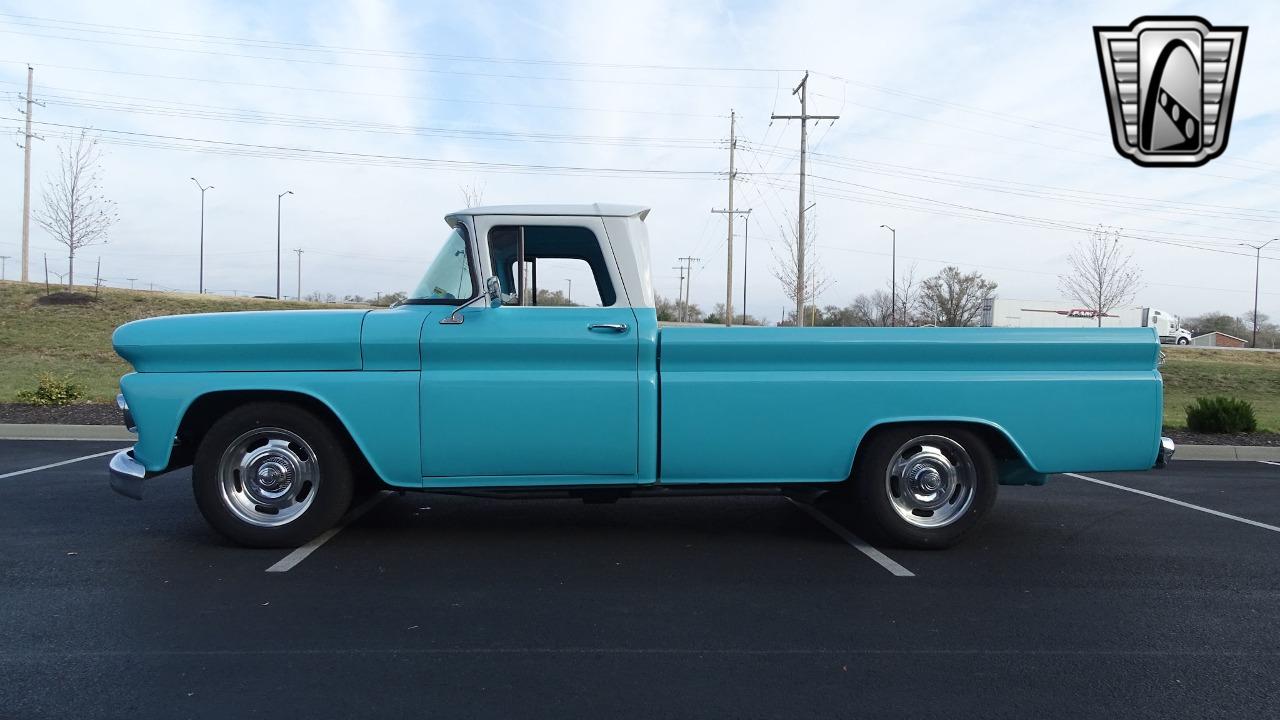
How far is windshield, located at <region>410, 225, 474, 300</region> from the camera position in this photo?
4.93 meters

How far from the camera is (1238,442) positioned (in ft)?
34.6

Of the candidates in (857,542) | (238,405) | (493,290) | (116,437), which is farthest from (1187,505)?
(116,437)

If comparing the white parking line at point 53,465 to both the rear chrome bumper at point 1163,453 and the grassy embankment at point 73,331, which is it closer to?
the grassy embankment at point 73,331

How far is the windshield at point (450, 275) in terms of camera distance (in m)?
4.93

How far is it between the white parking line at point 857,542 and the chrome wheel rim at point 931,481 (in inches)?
10.9

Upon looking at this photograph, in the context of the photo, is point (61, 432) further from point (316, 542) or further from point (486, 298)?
point (486, 298)

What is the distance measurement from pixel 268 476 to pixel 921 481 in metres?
3.71

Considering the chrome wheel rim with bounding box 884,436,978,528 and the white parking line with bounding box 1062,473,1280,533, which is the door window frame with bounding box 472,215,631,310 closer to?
the chrome wheel rim with bounding box 884,436,978,528

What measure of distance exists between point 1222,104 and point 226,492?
890 centimetres

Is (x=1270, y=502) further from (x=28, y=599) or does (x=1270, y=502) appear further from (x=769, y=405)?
(x=28, y=599)

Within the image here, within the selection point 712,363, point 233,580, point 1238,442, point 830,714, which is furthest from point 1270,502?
point 233,580

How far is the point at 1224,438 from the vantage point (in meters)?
10.9

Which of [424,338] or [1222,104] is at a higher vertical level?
[1222,104]

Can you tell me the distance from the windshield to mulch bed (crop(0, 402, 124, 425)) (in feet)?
25.8
